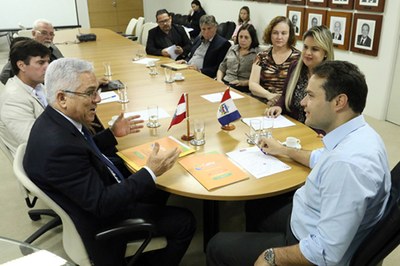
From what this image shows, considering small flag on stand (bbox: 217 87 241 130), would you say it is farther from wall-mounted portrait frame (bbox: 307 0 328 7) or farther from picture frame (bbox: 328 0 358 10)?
wall-mounted portrait frame (bbox: 307 0 328 7)

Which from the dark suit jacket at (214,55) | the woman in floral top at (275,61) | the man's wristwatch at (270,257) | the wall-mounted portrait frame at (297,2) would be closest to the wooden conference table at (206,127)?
the man's wristwatch at (270,257)

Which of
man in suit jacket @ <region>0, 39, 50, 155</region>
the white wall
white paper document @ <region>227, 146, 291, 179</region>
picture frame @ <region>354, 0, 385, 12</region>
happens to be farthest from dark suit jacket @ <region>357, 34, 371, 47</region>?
man in suit jacket @ <region>0, 39, 50, 155</region>

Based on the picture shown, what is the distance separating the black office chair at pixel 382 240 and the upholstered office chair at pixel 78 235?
82cm

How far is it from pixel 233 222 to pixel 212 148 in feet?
2.68

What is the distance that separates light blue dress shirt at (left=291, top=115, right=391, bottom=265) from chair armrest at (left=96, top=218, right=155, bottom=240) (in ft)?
2.09

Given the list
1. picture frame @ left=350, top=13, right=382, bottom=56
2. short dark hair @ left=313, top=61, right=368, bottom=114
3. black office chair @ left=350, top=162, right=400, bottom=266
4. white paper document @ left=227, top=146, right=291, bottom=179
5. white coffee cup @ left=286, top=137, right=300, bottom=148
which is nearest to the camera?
black office chair @ left=350, top=162, right=400, bottom=266

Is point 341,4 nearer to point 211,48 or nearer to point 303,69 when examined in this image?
point 211,48

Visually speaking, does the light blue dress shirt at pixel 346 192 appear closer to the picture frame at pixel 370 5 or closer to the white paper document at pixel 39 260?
the white paper document at pixel 39 260

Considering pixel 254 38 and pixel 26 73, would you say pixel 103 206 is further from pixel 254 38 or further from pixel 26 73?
pixel 254 38

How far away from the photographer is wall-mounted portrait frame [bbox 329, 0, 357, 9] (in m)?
4.31

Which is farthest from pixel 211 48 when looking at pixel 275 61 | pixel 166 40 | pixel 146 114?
pixel 146 114

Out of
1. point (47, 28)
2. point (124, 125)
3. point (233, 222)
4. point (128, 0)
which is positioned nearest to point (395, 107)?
point (233, 222)

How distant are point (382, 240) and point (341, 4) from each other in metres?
4.07

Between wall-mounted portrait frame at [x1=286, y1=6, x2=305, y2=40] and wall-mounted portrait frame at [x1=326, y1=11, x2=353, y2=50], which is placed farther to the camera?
wall-mounted portrait frame at [x1=286, y1=6, x2=305, y2=40]
